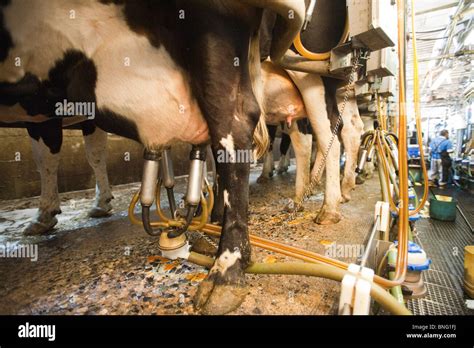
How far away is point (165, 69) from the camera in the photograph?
1.30 metres

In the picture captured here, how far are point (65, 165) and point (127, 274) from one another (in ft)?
12.0

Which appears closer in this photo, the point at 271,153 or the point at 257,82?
the point at 257,82

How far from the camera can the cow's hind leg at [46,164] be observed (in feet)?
7.64

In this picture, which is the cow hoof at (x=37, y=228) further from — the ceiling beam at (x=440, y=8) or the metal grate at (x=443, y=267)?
the ceiling beam at (x=440, y=8)

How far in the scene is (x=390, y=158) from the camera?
2.77 m

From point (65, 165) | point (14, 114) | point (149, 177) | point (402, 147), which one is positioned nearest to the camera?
point (149, 177)

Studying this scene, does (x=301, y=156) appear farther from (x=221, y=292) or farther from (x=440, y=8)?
(x=440, y=8)

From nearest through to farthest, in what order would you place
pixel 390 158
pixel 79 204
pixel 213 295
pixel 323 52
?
pixel 213 295, pixel 323 52, pixel 390 158, pixel 79 204

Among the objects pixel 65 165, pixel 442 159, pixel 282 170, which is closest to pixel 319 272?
pixel 65 165

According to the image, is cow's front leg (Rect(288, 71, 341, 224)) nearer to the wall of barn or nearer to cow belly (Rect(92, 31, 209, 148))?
cow belly (Rect(92, 31, 209, 148))

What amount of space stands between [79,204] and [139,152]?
2.09 meters

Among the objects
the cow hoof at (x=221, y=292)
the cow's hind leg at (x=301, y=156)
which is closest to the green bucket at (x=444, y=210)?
the cow's hind leg at (x=301, y=156)
